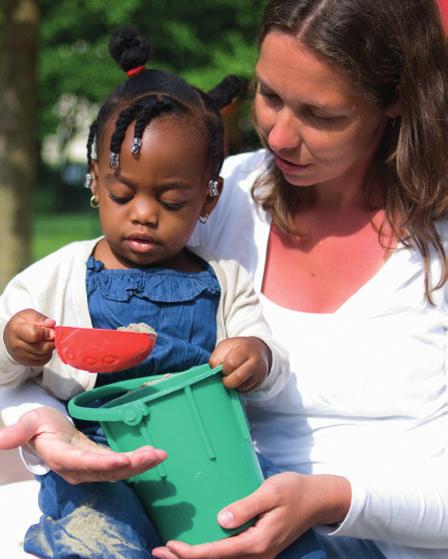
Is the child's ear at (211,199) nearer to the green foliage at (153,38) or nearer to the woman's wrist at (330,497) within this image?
the woman's wrist at (330,497)

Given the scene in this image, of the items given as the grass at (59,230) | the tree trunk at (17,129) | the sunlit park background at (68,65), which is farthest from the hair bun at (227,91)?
the grass at (59,230)

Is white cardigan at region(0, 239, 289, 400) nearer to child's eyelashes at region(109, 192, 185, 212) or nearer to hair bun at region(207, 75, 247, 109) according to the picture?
child's eyelashes at region(109, 192, 185, 212)

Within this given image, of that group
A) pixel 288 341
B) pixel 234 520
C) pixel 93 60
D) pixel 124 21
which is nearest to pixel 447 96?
pixel 288 341

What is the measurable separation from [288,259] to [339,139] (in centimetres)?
42

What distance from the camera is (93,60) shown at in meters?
13.9

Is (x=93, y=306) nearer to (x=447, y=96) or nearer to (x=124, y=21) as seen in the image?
(x=447, y=96)

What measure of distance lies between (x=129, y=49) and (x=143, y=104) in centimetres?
29

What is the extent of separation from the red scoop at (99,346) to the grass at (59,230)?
29.7ft

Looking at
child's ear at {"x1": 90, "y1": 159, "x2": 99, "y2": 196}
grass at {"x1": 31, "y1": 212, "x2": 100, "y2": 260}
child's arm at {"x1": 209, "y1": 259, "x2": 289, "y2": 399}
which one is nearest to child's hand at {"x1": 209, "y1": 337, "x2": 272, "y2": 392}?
child's arm at {"x1": 209, "y1": 259, "x2": 289, "y2": 399}

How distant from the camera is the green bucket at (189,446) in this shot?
1.92 meters

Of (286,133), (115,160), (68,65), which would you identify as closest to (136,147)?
(115,160)

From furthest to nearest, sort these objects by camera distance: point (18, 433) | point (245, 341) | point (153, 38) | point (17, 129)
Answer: point (153, 38), point (17, 129), point (245, 341), point (18, 433)

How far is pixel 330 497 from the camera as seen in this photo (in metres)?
2.17

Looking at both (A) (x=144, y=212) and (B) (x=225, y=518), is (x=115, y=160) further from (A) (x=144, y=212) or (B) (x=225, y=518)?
(B) (x=225, y=518)
